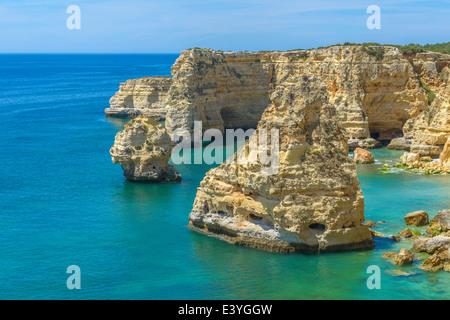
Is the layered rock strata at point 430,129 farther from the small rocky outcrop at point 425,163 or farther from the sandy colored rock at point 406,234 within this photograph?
the sandy colored rock at point 406,234

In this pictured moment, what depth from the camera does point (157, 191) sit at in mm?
43125

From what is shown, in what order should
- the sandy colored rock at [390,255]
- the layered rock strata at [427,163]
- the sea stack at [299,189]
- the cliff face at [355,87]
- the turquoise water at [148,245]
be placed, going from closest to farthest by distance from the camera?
the turquoise water at [148,245] → the sandy colored rock at [390,255] → the sea stack at [299,189] → the layered rock strata at [427,163] → the cliff face at [355,87]

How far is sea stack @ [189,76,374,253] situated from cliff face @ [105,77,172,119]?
53482 mm

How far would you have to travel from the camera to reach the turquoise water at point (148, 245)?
82.8ft

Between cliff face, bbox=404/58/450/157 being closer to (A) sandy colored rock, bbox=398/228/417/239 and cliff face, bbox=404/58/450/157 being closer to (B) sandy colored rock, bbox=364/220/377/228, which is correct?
(B) sandy colored rock, bbox=364/220/377/228

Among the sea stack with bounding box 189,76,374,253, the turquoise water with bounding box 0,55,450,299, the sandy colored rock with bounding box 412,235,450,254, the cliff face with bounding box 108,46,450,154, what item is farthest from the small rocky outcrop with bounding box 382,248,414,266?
the cliff face with bounding box 108,46,450,154

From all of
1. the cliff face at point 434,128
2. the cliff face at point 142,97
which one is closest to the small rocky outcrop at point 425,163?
the cliff face at point 434,128

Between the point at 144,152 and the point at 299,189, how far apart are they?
18.0m

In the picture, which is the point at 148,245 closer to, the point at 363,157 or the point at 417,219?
the point at 417,219

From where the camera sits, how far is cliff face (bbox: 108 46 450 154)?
2349 inches

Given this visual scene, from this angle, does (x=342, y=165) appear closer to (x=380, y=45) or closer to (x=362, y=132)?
(x=362, y=132)

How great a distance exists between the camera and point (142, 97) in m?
86.2

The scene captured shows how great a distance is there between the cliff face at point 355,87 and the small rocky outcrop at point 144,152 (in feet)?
53.1
